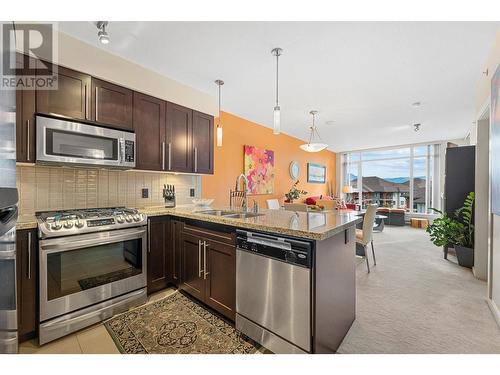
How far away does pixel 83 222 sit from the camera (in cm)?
187

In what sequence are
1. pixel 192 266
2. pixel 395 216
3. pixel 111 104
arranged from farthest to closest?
pixel 395 216
pixel 111 104
pixel 192 266

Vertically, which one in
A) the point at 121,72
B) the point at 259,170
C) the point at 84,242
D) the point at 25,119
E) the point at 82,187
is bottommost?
the point at 84,242

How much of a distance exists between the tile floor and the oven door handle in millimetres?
693

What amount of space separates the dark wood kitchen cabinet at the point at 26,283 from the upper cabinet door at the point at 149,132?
3.70ft

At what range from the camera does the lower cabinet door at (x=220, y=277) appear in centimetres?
183

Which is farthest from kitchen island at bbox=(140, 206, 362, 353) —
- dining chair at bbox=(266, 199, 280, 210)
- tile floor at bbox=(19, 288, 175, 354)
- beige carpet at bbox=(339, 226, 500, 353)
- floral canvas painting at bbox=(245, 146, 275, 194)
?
dining chair at bbox=(266, 199, 280, 210)

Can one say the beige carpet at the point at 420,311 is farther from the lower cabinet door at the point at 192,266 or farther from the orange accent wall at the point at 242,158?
the orange accent wall at the point at 242,158

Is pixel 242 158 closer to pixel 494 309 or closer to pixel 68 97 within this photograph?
pixel 68 97

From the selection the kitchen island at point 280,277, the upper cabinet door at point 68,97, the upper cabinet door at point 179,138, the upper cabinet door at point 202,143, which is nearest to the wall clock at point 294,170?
the upper cabinet door at point 202,143

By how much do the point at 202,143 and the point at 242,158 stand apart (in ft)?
4.25

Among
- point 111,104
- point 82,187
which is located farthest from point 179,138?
point 82,187

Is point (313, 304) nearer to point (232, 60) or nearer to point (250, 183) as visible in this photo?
point (232, 60)

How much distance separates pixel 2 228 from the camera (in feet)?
2.26
